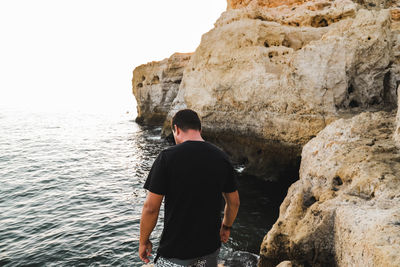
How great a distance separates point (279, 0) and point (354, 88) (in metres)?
16.5

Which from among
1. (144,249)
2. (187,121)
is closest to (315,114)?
(187,121)

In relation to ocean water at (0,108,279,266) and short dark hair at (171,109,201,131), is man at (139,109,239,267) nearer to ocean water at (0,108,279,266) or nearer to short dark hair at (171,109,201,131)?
short dark hair at (171,109,201,131)

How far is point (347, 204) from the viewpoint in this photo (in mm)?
3895

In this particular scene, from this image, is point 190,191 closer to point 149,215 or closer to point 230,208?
point 149,215

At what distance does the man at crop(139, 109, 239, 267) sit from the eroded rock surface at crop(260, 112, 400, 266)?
1715 mm

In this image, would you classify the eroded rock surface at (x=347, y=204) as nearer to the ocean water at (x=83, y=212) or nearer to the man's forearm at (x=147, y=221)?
the man's forearm at (x=147, y=221)

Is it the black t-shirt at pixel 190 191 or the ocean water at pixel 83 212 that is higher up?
the black t-shirt at pixel 190 191

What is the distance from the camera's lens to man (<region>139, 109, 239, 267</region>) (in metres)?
2.41

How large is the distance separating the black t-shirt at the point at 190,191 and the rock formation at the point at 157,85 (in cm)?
3070

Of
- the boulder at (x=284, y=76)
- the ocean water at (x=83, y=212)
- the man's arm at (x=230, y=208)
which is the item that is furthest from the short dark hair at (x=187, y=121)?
the boulder at (x=284, y=76)

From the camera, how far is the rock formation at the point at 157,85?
32438 millimetres

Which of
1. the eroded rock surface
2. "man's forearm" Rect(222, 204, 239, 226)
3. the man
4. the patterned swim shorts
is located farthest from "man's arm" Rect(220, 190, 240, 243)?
the eroded rock surface

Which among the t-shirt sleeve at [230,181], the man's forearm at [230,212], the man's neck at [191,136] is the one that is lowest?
the man's forearm at [230,212]

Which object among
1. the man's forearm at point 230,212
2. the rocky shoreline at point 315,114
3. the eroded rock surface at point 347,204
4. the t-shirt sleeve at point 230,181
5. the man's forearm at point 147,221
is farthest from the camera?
the rocky shoreline at point 315,114
